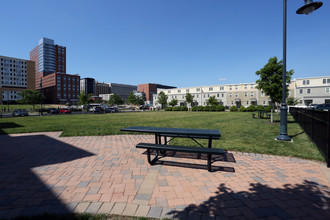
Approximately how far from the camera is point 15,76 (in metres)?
100

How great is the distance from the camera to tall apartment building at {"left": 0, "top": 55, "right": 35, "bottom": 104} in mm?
95750

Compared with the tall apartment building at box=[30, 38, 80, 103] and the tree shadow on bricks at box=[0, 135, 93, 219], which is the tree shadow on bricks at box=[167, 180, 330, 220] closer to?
the tree shadow on bricks at box=[0, 135, 93, 219]

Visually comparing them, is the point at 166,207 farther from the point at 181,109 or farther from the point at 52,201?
the point at 181,109

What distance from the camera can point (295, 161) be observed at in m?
4.72

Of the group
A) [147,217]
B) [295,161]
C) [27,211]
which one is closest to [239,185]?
[147,217]

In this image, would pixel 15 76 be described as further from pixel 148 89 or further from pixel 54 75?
pixel 148 89

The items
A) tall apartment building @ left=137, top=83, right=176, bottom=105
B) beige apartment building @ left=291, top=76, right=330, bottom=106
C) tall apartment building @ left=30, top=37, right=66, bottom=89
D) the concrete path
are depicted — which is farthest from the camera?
tall apartment building @ left=137, top=83, right=176, bottom=105

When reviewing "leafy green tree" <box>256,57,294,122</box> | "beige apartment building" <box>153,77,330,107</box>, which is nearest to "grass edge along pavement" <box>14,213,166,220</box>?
"leafy green tree" <box>256,57,294,122</box>

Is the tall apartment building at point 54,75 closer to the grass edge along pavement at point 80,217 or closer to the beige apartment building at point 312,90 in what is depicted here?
the beige apartment building at point 312,90

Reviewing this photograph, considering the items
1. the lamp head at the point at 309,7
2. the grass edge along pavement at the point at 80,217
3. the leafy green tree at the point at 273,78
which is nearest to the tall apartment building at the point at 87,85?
the leafy green tree at the point at 273,78

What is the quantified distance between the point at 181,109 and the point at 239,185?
5257cm

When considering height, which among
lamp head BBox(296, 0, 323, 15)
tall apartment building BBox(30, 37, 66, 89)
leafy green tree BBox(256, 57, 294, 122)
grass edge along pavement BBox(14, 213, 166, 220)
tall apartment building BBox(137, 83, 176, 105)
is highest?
tall apartment building BBox(30, 37, 66, 89)

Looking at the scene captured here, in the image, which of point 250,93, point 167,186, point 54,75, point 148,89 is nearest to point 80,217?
point 167,186

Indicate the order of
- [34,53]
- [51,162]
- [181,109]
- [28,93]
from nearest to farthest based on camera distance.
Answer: [51,162]
[28,93]
[181,109]
[34,53]
